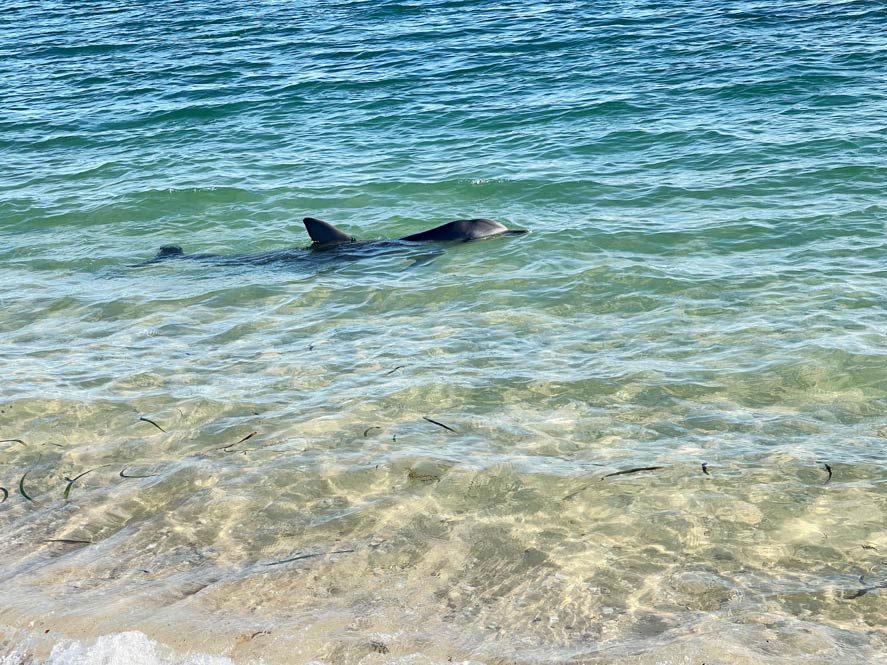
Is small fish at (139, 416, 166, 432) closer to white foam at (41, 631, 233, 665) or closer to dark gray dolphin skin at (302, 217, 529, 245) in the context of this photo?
white foam at (41, 631, 233, 665)

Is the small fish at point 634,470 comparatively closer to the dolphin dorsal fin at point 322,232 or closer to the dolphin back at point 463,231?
the dolphin back at point 463,231

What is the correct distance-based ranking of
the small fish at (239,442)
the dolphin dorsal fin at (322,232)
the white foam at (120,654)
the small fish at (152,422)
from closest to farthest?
the white foam at (120,654), the small fish at (239,442), the small fish at (152,422), the dolphin dorsal fin at (322,232)

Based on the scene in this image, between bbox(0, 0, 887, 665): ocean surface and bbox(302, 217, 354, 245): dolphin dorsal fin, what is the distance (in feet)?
0.86

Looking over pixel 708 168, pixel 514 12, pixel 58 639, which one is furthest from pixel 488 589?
pixel 514 12

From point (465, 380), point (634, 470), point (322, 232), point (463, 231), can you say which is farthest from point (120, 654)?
point (463, 231)

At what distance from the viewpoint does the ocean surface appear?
403cm

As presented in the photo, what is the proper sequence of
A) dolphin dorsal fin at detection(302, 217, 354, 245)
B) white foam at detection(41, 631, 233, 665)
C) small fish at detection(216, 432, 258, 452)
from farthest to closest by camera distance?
dolphin dorsal fin at detection(302, 217, 354, 245)
small fish at detection(216, 432, 258, 452)
white foam at detection(41, 631, 233, 665)

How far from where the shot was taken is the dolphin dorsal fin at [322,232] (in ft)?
33.2

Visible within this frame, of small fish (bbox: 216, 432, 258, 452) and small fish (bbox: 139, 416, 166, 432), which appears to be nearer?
small fish (bbox: 216, 432, 258, 452)

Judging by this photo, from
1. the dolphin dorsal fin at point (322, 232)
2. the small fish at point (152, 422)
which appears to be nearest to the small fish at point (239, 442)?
the small fish at point (152, 422)

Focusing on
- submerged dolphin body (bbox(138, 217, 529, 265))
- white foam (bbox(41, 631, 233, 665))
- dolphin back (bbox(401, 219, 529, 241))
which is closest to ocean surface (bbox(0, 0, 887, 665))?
white foam (bbox(41, 631, 233, 665))

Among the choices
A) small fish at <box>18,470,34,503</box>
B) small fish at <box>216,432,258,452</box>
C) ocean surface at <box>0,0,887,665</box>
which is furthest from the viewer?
small fish at <box>216,432,258,452</box>

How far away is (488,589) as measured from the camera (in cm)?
419

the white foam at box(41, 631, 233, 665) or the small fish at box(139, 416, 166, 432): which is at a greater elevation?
the white foam at box(41, 631, 233, 665)
